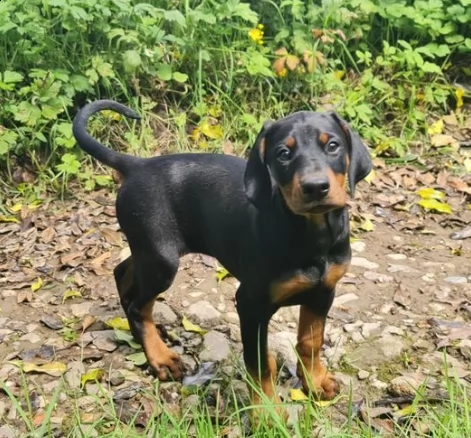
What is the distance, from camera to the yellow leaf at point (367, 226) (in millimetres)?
5031

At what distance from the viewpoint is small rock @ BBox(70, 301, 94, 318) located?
13.9 feet

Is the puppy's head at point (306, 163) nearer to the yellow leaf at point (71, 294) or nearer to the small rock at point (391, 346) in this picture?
the small rock at point (391, 346)

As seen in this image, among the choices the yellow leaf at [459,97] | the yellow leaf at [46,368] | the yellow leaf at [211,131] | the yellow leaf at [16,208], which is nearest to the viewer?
the yellow leaf at [46,368]

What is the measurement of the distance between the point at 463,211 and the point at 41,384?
3.09 meters

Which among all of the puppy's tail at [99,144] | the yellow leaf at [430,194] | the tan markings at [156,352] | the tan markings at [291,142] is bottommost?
the yellow leaf at [430,194]

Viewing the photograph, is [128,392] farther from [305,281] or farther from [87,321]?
[305,281]

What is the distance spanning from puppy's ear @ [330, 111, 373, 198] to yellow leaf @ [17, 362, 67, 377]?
173 cm

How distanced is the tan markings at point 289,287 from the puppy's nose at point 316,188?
446 millimetres

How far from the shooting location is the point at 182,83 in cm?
604

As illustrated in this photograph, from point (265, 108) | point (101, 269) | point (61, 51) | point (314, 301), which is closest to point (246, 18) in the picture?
point (265, 108)

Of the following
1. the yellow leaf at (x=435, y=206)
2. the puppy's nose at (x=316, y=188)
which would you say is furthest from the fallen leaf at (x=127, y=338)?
the yellow leaf at (x=435, y=206)

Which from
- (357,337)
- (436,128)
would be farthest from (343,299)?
(436,128)

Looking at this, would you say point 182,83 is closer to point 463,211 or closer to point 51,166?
point 51,166

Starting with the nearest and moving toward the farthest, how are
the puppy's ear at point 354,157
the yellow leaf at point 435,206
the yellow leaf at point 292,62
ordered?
the puppy's ear at point 354,157
the yellow leaf at point 435,206
the yellow leaf at point 292,62
